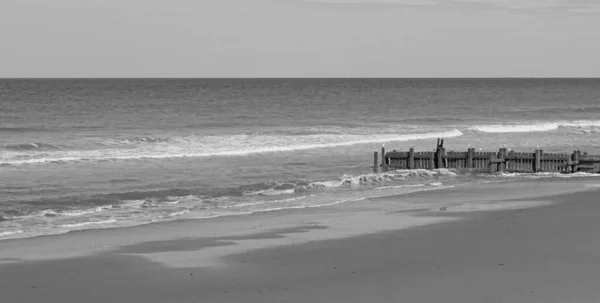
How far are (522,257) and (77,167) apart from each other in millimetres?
20974

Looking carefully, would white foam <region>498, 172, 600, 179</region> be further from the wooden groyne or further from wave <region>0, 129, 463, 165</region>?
wave <region>0, 129, 463, 165</region>

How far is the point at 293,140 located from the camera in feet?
156

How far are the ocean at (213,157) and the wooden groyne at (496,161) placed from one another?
3.27 feet

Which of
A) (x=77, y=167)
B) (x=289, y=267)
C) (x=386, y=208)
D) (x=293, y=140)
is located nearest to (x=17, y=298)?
(x=289, y=267)

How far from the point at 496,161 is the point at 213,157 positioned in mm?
11797

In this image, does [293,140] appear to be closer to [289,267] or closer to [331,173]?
[331,173]

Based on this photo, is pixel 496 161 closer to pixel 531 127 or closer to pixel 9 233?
pixel 9 233

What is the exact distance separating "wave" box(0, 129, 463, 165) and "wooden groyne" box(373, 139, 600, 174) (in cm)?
826

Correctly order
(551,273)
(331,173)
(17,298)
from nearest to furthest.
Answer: (17,298) < (551,273) < (331,173)

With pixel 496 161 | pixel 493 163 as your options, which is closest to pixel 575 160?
pixel 496 161

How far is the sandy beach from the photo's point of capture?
45.3 ft

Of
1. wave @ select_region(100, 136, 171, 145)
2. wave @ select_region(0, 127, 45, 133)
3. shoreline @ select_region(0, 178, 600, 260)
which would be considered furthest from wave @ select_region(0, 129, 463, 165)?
shoreline @ select_region(0, 178, 600, 260)

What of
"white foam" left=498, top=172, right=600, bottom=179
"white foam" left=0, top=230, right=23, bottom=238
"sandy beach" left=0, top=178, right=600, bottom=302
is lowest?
"white foam" left=498, top=172, right=600, bottom=179

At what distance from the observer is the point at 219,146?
143 feet
